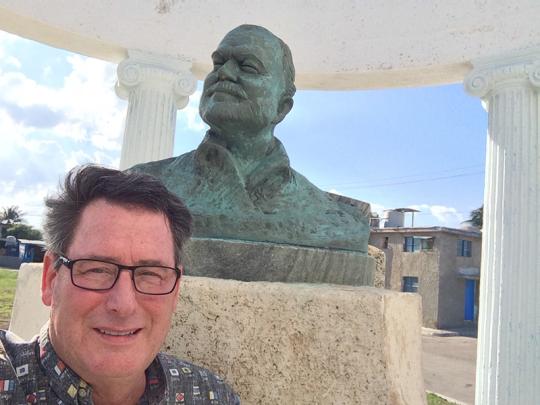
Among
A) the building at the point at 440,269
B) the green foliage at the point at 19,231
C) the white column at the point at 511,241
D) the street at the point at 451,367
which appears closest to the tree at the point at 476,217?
the building at the point at 440,269

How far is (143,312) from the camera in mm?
1283

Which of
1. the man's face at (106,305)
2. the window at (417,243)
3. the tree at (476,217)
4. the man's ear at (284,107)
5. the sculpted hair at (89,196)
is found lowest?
the man's face at (106,305)

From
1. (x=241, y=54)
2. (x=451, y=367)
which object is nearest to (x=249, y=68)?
(x=241, y=54)

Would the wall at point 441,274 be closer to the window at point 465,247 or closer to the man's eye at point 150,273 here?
the window at point 465,247

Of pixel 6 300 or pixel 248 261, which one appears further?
pixel 6 300

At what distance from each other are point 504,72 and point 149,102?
151 inches

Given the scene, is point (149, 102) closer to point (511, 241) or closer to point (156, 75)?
point (156, 75)

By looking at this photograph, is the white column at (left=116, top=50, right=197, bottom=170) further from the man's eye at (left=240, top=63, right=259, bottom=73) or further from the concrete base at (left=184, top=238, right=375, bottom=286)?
the concrete base at (left=184, top=238, right=375, bottom=286)

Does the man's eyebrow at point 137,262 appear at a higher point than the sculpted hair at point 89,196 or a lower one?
lower

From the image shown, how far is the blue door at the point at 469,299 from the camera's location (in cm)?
2464

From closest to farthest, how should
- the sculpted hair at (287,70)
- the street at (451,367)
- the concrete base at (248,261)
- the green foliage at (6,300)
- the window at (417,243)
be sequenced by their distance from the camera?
the concrete base at (248,261)
the sculpted hair at (287,70)
the green foliage at (6,300)
the street at (451,367)
the window at (417,243)

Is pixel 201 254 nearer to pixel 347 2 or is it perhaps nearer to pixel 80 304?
pixel 80 304

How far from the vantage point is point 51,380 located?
1217 millimetres

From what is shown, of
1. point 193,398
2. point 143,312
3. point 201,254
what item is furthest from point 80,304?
point 201,254
